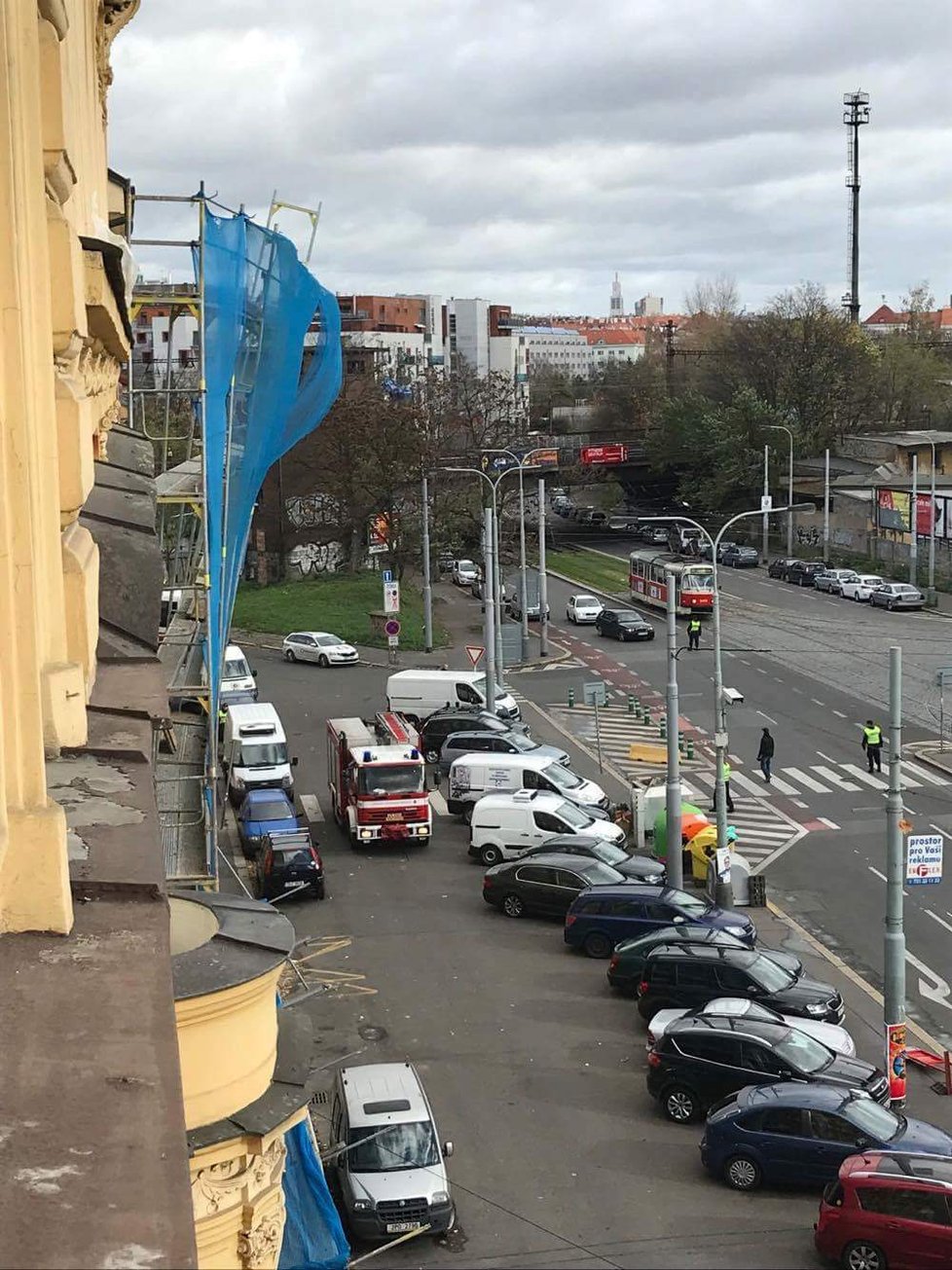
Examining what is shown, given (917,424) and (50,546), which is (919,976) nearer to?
(50,546)

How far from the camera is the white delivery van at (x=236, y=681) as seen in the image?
44.1m

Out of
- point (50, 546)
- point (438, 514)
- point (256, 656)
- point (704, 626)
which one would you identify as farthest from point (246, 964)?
point (438, 514)

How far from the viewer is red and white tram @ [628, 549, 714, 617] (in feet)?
197

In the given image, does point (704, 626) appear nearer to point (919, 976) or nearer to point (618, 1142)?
point (919, 976)

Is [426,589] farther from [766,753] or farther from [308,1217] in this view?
[308,1217]

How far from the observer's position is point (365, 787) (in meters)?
32.6

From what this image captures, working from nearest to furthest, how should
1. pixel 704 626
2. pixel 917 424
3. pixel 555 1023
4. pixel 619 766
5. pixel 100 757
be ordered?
pixel 100 757 < pixel 555 1023 < pixel 619 766 < pixel 704 626 < pixel 917 424

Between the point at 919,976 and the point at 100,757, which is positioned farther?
the point at 919,976

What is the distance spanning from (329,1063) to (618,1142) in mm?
3482

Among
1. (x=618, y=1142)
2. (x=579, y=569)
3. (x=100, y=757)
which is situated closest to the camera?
(x=100, y=757)

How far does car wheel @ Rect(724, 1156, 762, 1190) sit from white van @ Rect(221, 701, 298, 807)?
20.6 metres

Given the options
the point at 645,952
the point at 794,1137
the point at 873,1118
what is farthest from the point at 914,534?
the point at 794,1137

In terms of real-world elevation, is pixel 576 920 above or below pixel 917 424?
below

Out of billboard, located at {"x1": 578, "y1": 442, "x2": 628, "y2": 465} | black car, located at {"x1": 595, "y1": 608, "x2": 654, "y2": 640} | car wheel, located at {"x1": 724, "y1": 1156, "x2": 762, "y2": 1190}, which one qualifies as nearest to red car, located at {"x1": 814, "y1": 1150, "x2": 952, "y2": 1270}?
car wheel, located at {"x1": 724, "y1": 1156, "x2": 762, "y2": 1190}
